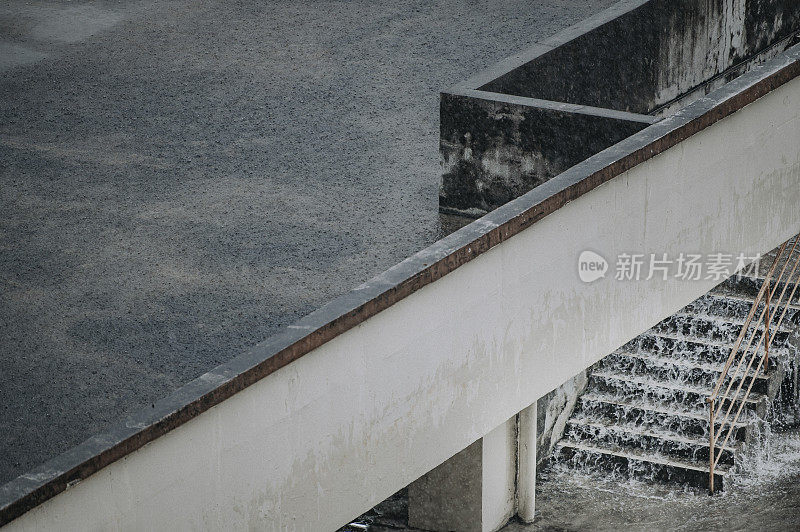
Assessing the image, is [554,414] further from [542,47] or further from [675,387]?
[542,47]

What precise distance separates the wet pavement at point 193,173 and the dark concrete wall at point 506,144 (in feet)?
1.33

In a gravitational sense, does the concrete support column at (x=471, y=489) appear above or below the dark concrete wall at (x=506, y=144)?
below

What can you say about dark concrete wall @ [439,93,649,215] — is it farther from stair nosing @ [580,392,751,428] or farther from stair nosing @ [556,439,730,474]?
stair nosing @ [580,392,751,428]

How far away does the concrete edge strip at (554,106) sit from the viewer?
870cm

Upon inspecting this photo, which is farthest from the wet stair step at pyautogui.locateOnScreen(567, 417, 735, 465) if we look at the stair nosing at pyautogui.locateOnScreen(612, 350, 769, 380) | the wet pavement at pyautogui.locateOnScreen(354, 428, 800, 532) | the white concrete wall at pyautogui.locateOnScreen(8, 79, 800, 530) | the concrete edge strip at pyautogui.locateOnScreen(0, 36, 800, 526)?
the concrete edge strip at pyautogui.locateOnScreen(0, 36, 800, 526)

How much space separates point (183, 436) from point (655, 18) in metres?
7.14

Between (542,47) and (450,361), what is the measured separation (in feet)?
12.4

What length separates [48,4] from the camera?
14758 mm

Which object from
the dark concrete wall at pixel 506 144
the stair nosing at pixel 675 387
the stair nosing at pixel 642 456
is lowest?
the stair nosing at pixel 642 456

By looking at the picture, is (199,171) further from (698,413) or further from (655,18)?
(698,413)

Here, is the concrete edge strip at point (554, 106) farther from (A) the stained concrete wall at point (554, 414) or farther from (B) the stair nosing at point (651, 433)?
(B) the stair nosing at point (651, 433)

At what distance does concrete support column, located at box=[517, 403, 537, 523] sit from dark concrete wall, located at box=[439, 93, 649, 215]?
82.7 inches
